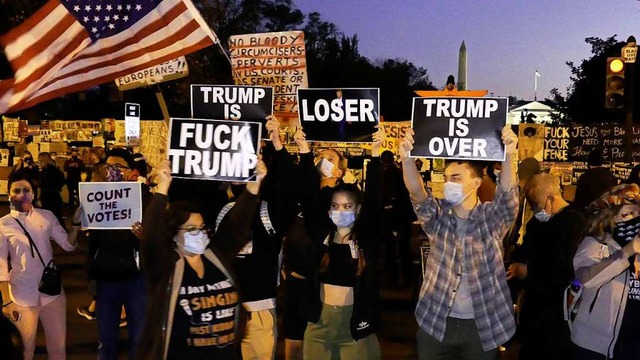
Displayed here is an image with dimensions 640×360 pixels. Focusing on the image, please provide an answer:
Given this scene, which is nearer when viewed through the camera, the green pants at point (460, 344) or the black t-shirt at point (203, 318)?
the black t-shirt at point (203, 318)

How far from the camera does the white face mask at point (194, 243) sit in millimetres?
5199

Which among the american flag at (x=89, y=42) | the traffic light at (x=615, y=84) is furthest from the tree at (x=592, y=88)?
the american flag at (x=89, y=42)

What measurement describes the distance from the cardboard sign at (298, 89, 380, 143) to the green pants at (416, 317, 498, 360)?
2351mm

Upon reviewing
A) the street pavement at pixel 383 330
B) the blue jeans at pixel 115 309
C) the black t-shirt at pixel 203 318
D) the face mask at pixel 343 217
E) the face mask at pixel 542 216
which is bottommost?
the street pavement at pixel 383 330

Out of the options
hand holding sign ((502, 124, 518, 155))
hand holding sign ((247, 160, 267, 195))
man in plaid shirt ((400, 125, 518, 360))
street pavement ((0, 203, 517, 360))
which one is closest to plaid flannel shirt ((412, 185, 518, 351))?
man in plaid shirt ((400, 125, 518, 360))

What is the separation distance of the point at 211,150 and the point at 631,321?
10.3ft

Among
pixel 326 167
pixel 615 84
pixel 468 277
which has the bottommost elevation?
pixel 468 277

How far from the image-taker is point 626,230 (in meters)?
6.14

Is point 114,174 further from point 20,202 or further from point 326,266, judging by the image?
point 326,266

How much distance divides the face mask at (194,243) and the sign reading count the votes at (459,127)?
5.46ft

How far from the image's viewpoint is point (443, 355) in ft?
18.6

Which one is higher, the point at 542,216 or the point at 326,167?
the point at 326,167

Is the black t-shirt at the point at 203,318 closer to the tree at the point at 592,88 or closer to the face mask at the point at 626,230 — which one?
the face mask at the point at 626,230

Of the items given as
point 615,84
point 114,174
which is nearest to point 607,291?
point 114,174
